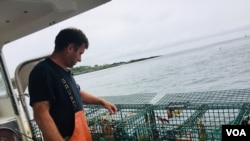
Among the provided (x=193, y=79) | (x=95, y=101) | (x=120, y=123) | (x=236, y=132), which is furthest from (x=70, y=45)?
(x=193, y=79)

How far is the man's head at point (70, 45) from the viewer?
1841mm

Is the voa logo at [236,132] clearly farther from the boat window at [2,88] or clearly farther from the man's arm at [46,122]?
the boat window at [2,88]

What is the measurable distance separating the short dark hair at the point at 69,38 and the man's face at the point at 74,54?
0.08 feet

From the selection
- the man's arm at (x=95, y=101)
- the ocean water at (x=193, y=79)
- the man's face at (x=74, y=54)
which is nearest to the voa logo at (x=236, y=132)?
the man's arm at (x=95, y=101)

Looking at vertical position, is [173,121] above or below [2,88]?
below

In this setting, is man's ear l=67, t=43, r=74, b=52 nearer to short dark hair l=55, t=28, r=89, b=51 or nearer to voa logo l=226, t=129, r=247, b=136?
short dark hair l=55, t=28, r=89, b=51

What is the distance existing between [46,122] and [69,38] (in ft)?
1.91

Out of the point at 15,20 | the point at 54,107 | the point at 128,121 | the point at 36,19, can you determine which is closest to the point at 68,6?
the point at 36,19

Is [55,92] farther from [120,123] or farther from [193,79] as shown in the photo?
[193,79]

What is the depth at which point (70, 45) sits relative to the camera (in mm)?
1833

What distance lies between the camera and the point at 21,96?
3338 mm

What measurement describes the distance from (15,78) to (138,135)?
1651 mm

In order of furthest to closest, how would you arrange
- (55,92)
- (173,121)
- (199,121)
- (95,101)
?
(173,121) → (199,121) → (95,101) → (55,92)

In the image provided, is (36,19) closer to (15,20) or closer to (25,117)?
(15,20)
